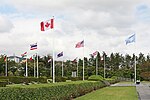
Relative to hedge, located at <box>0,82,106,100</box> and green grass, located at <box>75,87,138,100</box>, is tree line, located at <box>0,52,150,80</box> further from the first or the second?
hedge, located at <box>0,82,106,100</box>

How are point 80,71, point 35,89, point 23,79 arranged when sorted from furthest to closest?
point 80,71, point 23,79, point 35,89

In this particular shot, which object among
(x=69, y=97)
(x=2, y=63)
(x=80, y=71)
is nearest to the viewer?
(x=69, y=97)

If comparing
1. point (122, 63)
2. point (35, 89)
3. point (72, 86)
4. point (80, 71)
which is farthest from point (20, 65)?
point (35, 89)

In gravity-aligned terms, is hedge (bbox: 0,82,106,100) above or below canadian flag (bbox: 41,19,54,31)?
below

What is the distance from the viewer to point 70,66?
354 feet

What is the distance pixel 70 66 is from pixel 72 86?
274ft

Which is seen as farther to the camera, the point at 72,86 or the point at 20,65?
the point at 20,65

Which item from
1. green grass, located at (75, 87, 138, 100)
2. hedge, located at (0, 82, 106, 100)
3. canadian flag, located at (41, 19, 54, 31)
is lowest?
green grass, located at (75, 87, 138, 100)

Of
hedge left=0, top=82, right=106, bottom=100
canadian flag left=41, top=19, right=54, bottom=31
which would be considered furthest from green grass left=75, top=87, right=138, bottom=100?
canadian flag left=41, top=19, right=54, bottom=31

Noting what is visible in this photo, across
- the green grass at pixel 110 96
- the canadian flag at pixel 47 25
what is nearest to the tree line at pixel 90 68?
the green grass at pixel 110 96

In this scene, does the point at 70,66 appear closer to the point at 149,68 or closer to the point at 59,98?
the point at 149,68

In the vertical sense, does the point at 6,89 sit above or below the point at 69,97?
above

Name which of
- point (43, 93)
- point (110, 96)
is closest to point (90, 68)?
point (110, 96)

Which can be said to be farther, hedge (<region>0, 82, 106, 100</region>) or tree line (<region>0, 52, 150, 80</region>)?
tree line (<region>0, 52, 150, 80</region>)
